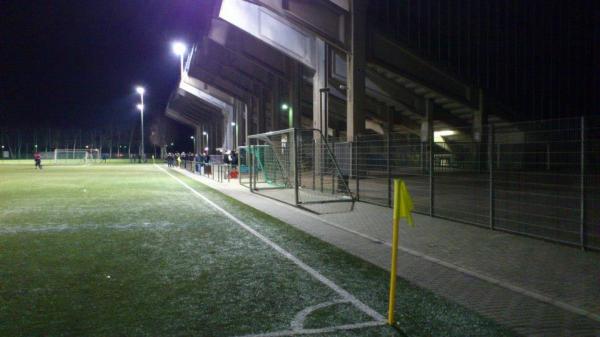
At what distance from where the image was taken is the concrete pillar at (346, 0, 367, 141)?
2233 centimetres

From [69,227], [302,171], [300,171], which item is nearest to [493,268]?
[69,227]

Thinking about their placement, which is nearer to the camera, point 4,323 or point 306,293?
point 4,323

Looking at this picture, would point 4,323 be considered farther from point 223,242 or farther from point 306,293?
point 223,242

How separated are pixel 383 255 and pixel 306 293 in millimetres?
2384

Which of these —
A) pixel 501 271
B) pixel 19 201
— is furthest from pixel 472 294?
pixel 19 201

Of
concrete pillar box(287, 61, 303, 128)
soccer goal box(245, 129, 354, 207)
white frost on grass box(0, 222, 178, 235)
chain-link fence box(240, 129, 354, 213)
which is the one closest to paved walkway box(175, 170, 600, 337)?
white frost on grass box(0, 222, 178, 235)

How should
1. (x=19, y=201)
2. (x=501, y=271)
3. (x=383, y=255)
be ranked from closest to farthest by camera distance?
(x=501, y=271)
(x=383, y=255)
(x=19, y=201)

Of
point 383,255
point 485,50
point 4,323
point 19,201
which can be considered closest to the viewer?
point 4,323

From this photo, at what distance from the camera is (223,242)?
28.1ft

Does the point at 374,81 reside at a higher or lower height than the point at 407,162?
higher

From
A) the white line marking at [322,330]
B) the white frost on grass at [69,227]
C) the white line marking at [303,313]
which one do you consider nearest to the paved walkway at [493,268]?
the white line marking at [322,330]

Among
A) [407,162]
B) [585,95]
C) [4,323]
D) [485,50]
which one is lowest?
[4,323]

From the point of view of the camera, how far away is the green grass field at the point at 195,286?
445cm

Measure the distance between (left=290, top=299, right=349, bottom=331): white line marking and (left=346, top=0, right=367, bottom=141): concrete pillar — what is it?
17.5 metres
